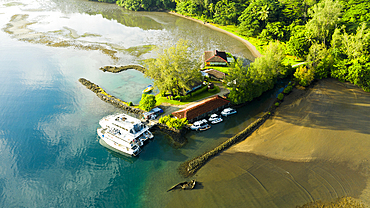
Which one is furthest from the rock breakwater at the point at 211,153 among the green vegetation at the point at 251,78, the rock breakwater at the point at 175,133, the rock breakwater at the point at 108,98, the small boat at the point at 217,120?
the rock breakwater at the point at 108,98

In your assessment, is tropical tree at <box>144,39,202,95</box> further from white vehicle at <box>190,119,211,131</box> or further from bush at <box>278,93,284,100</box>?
bush at <box>278,93,284,100</box>

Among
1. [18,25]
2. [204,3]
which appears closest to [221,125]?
[204,3]

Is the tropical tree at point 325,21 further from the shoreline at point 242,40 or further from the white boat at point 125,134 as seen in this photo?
the white boat at point 125,134

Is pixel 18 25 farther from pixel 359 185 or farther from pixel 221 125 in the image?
pixel 359 185

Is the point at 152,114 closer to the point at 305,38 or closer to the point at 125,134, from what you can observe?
the point at 125,134

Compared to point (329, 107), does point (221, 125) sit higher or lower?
lower

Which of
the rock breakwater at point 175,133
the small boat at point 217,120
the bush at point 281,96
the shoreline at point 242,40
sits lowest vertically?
the rock breakwater at point 175,133

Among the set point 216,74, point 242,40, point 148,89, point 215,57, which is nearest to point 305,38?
point 242,40
